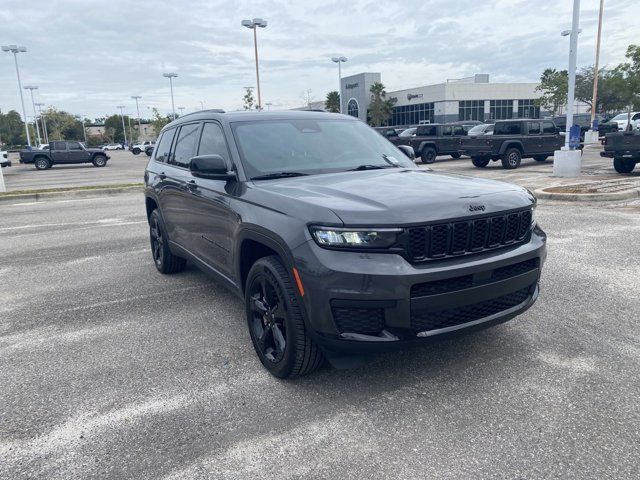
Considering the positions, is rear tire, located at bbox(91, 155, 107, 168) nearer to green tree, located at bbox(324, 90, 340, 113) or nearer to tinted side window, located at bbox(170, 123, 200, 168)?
tinted side window, located at bbox(170, 123, 200, 168)

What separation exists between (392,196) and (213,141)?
6.56ft

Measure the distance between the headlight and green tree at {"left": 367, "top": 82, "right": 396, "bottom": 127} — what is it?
7470 cm

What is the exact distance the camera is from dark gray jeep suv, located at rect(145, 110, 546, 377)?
2.89m

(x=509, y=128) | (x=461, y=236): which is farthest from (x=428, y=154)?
(x=461, y=236)

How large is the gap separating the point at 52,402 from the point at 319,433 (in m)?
1.78

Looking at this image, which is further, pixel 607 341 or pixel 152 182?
pixel 152 182

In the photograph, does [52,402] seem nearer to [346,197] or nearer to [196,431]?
[196,431]

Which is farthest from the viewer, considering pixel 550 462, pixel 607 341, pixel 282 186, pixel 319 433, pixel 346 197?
pixel 607 341

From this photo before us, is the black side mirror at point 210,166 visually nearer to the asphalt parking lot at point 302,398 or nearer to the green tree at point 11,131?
the asphalt parking lot at point 302,398

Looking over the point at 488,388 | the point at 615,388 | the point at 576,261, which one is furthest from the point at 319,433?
the point at 576,261

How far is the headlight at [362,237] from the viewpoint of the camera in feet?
9.48

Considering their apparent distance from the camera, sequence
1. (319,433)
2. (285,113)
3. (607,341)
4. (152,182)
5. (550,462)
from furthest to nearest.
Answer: (152,182) < (285,113) < (607,341) < (319,433) < (550,462)

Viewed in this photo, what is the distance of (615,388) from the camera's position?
322 centimetres

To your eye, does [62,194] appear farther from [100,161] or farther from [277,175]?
[100,161]
